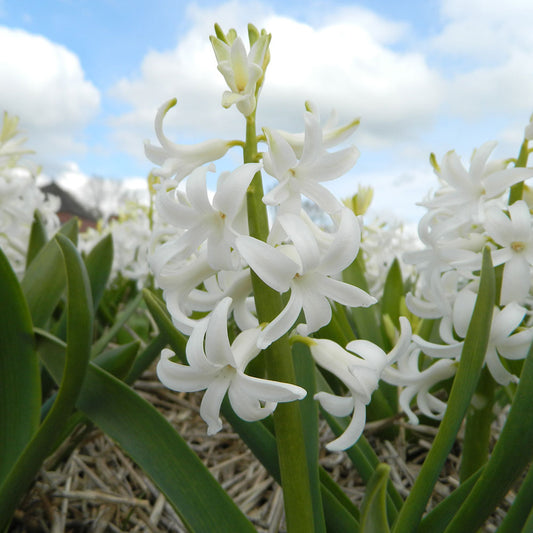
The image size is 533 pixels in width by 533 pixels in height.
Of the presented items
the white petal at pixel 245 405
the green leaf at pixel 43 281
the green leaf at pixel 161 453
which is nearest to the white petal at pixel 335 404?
the white petal at pixel 245 405

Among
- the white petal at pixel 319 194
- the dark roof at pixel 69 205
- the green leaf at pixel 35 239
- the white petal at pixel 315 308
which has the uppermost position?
the dark roof at pixel 69 205

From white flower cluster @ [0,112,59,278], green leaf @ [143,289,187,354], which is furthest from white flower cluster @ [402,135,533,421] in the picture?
white flower cluster @ [0,112,59,278]

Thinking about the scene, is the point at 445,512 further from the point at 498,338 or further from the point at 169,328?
the point at 169,328

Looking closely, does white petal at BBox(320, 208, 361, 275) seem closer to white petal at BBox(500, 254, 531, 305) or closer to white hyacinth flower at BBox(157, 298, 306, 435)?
white hyacinth flower at BBox(157, 298, 306, 435)

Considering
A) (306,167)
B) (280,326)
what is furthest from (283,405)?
(306,167)

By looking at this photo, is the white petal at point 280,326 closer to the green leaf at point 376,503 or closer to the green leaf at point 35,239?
the green leaf at point 376,503

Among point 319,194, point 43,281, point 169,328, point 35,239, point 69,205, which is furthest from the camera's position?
point 69,205

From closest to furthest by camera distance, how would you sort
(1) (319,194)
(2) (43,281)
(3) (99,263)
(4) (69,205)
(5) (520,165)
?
(1) (319,194) → (5) (520,165) → (2) (43,281) → (3) (99,263) → (4) (69,205)
